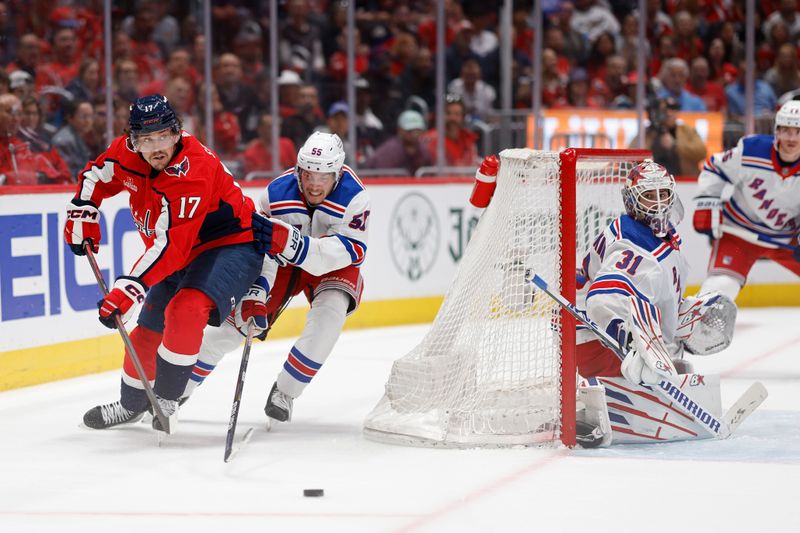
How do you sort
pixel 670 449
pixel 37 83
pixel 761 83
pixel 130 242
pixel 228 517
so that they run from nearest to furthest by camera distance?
pixel 228 517, pixel 670 449, pixel 130 242, pixel 37 83, pixel 761 83

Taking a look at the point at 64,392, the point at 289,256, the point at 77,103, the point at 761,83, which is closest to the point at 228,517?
the point at 289,256

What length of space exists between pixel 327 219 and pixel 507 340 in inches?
27.6

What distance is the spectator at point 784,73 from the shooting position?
8.47 metres

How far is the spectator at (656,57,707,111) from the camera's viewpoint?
26.8 feet

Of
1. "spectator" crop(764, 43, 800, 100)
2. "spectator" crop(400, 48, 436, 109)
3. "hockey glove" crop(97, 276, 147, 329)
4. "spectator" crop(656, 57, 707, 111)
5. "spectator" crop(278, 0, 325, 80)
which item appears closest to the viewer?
"hockey glove" crop(97, 276, 147, 329)

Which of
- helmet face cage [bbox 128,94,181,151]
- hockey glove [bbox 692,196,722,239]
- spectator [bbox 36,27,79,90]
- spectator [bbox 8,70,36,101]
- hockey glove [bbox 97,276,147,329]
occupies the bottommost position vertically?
hockey glove [bbox 97,276,147,329]

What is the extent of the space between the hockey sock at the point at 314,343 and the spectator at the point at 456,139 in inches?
137

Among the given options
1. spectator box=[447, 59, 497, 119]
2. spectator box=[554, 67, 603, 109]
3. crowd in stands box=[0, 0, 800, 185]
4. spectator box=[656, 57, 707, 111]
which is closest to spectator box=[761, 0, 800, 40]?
crowd in stands box=[0, 0, 800, 185]

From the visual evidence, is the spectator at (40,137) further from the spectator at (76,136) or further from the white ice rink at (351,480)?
the white ice rink at (351,480)

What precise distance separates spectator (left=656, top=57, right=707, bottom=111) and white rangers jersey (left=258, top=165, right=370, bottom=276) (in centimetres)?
462

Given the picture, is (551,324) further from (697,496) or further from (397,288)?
(397,288)

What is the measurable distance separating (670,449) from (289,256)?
50.4 inches

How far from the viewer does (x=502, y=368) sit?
3.67 metres

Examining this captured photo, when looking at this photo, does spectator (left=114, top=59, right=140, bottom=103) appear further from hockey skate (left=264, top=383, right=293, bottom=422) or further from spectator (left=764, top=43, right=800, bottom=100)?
spectator (left=764, top=43, right=800, bottom=100)
